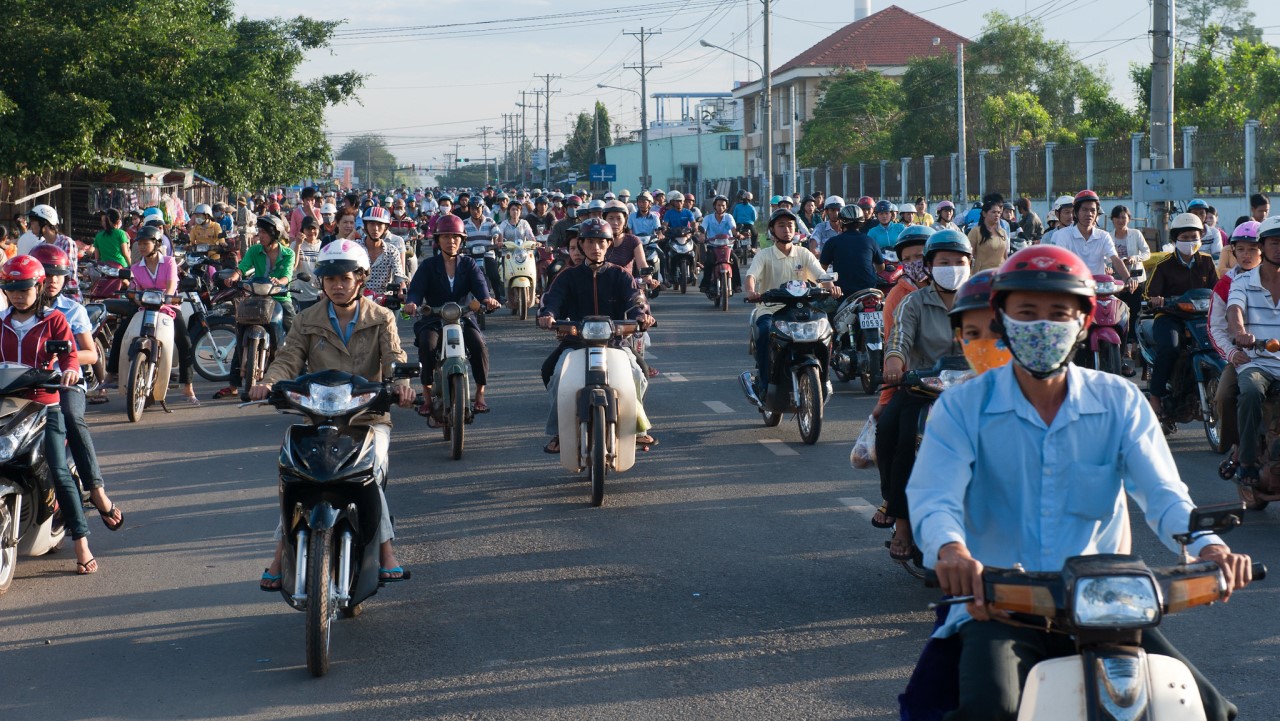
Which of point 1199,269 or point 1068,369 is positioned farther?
point 1199,269

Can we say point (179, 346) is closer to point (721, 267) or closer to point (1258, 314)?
point (1258, 314)

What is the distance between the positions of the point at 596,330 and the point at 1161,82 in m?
13.0

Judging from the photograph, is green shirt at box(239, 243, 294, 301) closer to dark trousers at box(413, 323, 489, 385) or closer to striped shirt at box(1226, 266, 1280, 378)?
dark trousers at box(413, 323, 489, 385)

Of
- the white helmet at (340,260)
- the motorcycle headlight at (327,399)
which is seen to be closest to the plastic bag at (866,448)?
the motorcycle headlight at (327,399)

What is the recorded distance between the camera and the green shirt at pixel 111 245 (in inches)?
699

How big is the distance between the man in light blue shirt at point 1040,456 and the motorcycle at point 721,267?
21187 millimetres

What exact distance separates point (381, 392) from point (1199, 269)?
7925 millimetres

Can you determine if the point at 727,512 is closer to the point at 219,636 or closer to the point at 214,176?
the point at 219,636

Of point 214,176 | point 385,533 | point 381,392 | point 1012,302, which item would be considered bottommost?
point 385,533

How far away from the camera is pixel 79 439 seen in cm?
777

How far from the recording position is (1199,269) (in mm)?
11961

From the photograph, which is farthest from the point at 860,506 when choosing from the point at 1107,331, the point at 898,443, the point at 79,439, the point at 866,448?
the point at 79,439

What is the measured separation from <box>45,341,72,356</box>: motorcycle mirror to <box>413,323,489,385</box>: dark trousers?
420 cm

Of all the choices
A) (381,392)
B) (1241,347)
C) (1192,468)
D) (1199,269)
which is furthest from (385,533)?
(1199,269)
